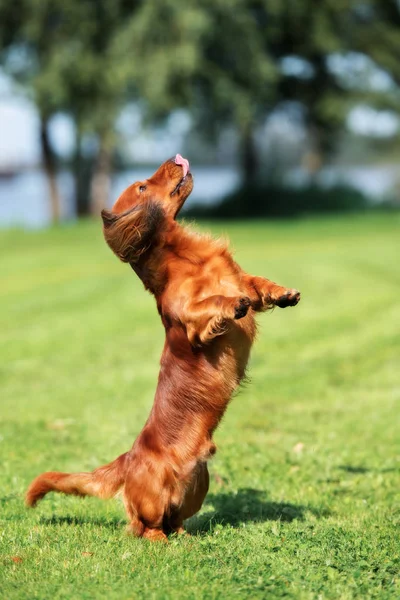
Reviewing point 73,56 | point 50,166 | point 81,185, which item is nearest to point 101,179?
point 50,166

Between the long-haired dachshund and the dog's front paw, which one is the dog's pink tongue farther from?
the dog's front paw

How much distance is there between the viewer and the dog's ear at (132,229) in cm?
438

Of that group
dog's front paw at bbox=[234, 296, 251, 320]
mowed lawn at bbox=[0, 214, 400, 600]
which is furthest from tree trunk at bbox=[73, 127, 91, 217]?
dog's front paw at bbox=[234, 296, 251, 320]

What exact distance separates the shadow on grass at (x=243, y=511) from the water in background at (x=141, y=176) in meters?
22.1

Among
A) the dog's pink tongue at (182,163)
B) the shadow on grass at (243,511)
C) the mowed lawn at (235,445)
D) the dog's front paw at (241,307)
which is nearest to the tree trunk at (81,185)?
the mowed lawn at (235,445)

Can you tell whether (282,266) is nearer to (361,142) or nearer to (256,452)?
(256,452)

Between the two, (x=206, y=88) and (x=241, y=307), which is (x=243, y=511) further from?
(x=206, y=88)

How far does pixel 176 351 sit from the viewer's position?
443cm

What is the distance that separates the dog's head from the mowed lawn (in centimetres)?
151

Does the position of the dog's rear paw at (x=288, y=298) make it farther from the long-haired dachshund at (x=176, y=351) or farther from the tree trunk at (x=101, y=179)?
the tree trunk at (x=101, y=179)

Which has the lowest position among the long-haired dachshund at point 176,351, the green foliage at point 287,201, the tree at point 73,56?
the green foliage at point 287,201

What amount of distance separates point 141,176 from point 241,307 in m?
23.6

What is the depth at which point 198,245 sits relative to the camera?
180 inches

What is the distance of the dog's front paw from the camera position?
13.3 feet
